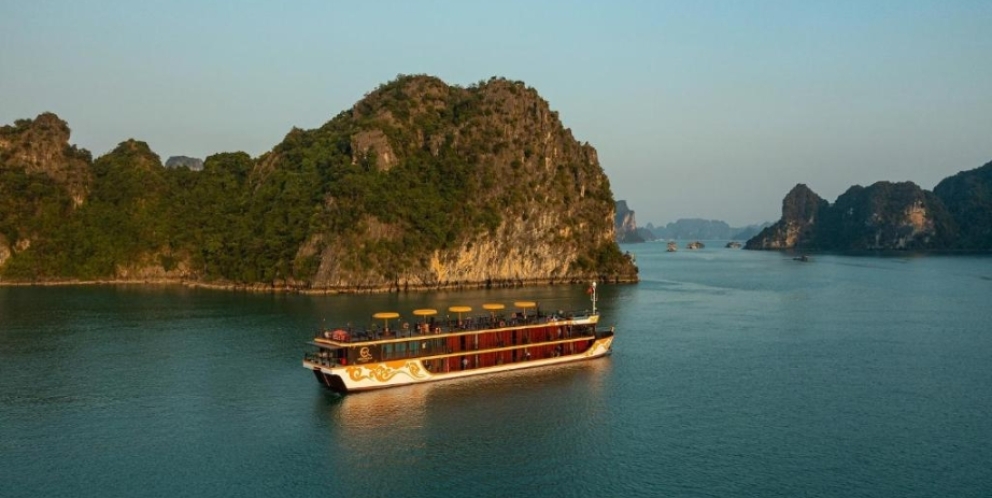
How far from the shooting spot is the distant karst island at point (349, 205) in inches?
4624

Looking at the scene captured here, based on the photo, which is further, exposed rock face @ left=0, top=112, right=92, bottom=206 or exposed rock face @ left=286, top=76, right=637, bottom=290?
exposed rock face @ left=0, top=112, right=92, bottom=206

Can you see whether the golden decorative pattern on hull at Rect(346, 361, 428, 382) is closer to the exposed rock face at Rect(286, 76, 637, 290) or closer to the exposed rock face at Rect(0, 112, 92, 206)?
the exposed rock face at Rect(286, 76, 637, 290)

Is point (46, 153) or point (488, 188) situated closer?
point (488, 188)

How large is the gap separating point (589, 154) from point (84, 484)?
134 m

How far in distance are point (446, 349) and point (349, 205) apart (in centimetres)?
7138

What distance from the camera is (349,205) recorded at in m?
117

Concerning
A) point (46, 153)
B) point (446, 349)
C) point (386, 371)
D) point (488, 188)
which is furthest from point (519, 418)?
point (46, 153)

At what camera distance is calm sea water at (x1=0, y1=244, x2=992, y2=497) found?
32.8 meters

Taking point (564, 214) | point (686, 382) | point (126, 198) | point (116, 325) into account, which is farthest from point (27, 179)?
point (686, 382)

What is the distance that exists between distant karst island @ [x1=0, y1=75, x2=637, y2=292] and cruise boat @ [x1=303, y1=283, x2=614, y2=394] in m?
60.2

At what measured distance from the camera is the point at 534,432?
128ft

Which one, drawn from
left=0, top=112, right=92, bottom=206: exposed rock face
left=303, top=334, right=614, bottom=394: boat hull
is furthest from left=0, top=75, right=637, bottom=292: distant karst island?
left=303, top=334, right=614, bottom=394: boat hull

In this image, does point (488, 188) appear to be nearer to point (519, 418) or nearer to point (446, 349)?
point (446, 349)

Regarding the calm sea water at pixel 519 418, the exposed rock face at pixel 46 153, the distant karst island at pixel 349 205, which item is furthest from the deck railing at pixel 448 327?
the exposed rock face at pixel 46 153
